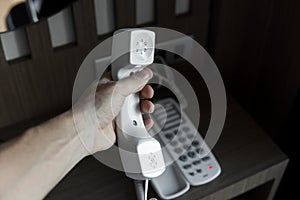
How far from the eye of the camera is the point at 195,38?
3.53 feet

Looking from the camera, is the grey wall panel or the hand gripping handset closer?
the hand gripping handset

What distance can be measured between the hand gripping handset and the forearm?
9cm

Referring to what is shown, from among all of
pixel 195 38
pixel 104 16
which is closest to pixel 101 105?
pixel 104 16

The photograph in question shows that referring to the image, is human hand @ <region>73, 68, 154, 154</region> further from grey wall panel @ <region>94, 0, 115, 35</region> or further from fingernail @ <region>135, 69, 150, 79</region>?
grey wall panel @ <region>94, 0, 115, 35</region>

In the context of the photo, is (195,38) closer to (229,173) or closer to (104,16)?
(104,16)

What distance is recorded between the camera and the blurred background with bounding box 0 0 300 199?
90cm

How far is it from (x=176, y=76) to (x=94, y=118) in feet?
1.18

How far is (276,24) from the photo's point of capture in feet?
3.56

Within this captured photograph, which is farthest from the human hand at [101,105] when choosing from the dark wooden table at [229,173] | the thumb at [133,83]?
the dark wooden table at [229,173]

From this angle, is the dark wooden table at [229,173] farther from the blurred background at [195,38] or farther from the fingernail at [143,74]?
the fingernail at [143,74]

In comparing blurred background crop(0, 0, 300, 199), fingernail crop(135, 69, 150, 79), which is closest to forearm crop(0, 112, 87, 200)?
fingernail crop(135, 69, 150, 79)

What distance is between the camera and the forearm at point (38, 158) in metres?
0.63

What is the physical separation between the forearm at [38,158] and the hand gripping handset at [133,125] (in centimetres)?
9

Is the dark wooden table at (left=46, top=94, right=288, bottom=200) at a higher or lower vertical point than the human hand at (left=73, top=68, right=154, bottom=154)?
lower
